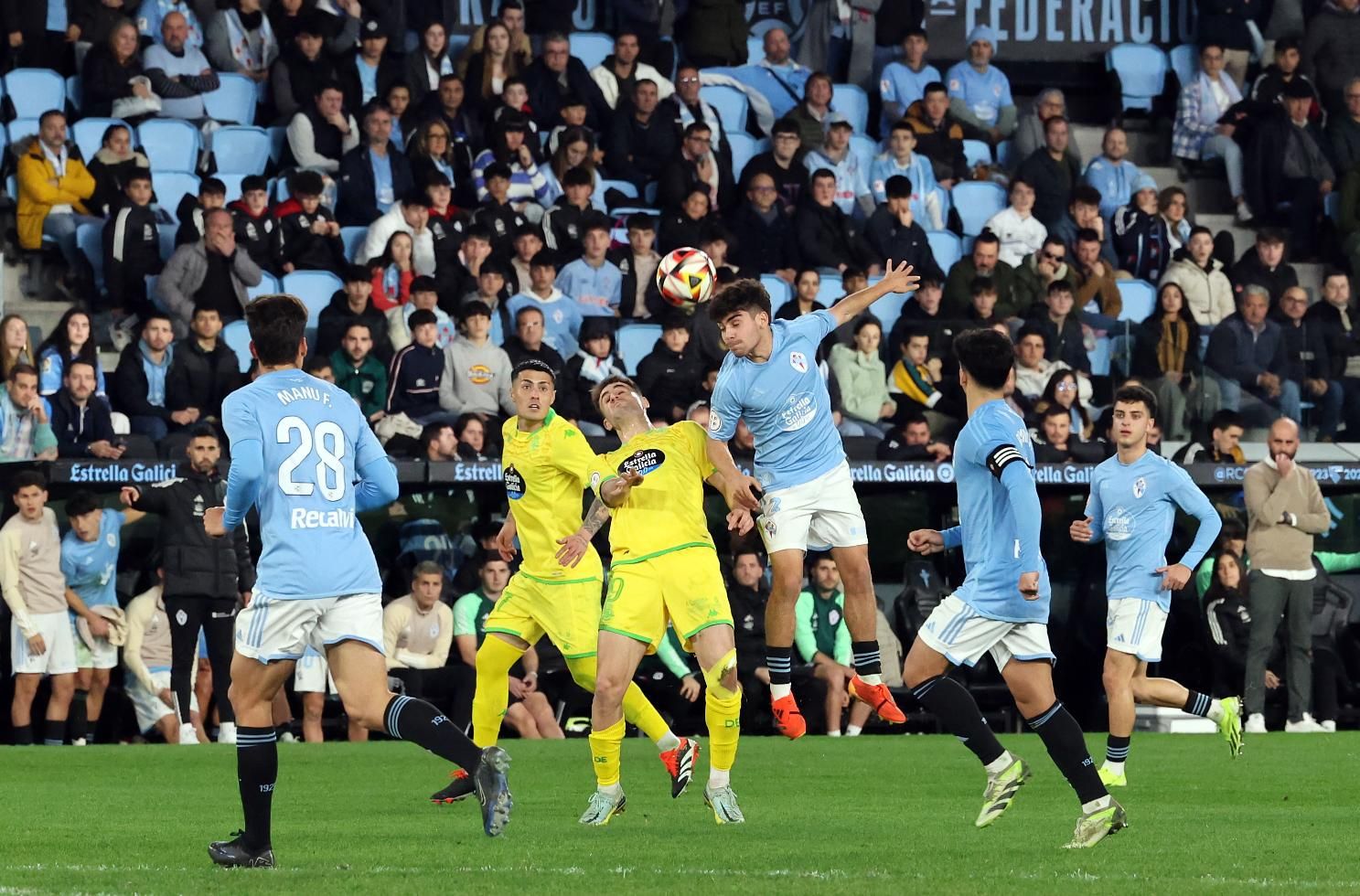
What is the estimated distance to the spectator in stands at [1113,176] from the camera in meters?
22.0

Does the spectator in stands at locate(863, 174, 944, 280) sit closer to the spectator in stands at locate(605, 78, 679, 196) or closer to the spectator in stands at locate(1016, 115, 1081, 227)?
the spectator in stands at locate(1016, 115, 1081, 227)

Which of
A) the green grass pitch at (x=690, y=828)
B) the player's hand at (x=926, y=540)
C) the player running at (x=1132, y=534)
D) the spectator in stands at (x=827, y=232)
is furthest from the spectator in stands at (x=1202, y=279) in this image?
the player's hand at (x=926, y=540)

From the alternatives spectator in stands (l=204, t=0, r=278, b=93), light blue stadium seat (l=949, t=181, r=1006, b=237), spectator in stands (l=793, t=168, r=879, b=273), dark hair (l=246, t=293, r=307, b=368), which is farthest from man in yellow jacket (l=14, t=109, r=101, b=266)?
dark hair (l=246, t=293, r=307, b=368)

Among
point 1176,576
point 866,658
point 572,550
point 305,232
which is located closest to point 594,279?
point 305,232

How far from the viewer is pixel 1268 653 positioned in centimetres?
1717

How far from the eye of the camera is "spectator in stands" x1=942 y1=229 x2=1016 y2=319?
63.7 ft

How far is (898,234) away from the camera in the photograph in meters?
20.2

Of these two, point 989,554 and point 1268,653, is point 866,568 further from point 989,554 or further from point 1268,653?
point 1268,653

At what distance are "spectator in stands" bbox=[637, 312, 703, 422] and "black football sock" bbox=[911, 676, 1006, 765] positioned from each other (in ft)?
27.7

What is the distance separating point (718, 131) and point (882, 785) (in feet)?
33.5

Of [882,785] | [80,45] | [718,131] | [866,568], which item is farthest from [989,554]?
[80,45]

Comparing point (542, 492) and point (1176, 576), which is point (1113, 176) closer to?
point (1176, 576)

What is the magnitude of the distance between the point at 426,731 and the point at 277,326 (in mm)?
1570

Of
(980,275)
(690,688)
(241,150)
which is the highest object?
(241,150)
